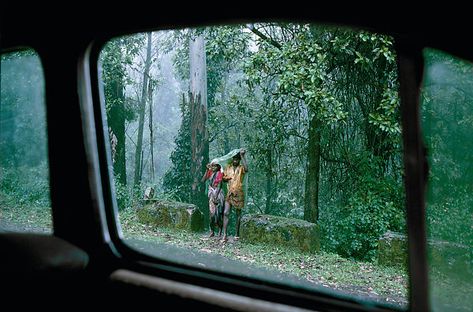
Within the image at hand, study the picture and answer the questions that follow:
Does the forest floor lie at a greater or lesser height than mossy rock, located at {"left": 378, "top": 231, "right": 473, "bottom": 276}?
lesser

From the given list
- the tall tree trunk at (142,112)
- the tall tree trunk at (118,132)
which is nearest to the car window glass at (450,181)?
the tall tree trunk at (118,132)

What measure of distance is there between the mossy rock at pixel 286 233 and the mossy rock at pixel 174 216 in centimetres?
160

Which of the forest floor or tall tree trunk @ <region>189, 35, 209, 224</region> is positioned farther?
tall tree trunk @ <region>189, 35, 209, 224</region>

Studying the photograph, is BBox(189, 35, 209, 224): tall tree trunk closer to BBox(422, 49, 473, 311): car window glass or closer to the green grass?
BBox(422, 49, 473, 311): car window glass

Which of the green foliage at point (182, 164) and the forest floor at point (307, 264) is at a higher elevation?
the green foliage at point (182, 164)

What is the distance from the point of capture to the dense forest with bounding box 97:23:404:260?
8.53 m

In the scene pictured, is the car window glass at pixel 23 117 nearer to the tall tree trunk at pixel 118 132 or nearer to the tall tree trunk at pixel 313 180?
the tall tree trunk at pixel 313 180

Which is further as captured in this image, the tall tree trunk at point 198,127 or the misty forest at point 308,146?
the tall tree trunk at point 198,127

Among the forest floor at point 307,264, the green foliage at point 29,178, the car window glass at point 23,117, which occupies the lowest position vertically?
the forest floor at point 307,264

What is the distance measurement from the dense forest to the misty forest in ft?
0.09

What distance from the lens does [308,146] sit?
10648mm

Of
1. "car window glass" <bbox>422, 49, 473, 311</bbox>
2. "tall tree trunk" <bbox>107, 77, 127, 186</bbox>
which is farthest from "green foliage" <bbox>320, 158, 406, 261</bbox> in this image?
"tall tree trunk" <bbox>107, 77, 127, 186</bbox>

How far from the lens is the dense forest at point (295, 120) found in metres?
8.53

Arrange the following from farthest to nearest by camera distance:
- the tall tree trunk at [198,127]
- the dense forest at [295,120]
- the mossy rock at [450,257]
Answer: the tall tree trunk at [198,127] → the dense forest at [295,120] → the mossy rock at [450,257]
